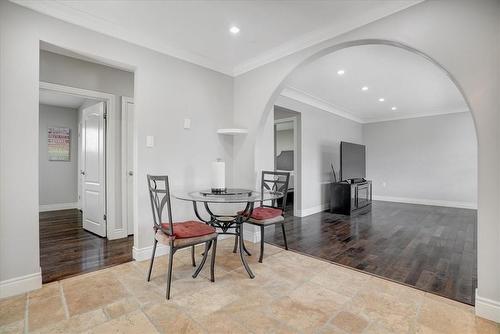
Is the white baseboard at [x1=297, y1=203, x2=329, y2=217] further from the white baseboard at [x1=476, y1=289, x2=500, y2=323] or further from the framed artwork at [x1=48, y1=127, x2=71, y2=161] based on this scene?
the framed artwork at [x1=48, y1=127, x2=71, y2=161]

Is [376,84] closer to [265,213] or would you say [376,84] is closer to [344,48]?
[344,48]

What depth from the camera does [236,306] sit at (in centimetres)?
182

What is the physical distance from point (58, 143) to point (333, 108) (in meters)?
6.52

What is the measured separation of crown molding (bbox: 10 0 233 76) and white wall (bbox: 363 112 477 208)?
20.1ft

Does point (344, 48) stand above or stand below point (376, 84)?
below

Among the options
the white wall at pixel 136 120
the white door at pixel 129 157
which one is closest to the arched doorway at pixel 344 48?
the white wall at pixel 136 120

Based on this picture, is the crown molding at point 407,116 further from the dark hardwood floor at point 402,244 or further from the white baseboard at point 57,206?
the white baseboard at point 57,206

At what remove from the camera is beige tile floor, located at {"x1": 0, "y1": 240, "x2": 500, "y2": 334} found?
1.58 m

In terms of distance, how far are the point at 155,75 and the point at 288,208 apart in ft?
13.6

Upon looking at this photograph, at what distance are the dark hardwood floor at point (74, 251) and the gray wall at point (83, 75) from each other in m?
2.06

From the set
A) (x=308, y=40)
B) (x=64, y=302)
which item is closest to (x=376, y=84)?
(x=308, y=40)

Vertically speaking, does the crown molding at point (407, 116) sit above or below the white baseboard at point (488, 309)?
above

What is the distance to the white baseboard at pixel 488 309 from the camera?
5.41ft

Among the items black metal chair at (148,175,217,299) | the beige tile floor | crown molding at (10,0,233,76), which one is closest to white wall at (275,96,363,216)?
crown molding at (10,0,233,76)
